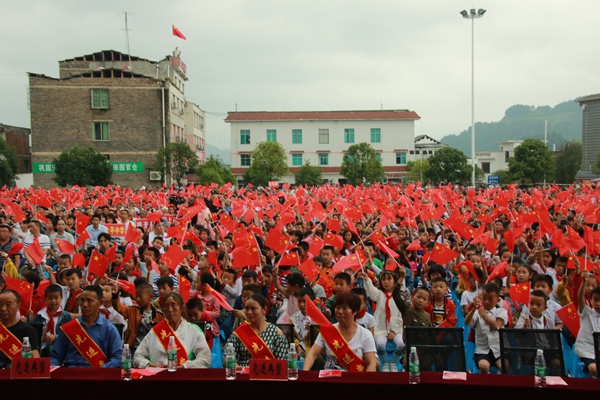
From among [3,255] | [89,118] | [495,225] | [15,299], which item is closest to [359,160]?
[89,118]

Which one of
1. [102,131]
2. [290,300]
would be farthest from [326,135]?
[290,300]

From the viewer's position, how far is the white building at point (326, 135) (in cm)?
5984

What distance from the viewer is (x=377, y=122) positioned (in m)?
60.0

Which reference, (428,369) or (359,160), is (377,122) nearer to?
(359,160)

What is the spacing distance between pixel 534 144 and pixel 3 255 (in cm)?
4006

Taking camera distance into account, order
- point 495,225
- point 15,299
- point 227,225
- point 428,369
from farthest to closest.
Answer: point 495,225 < point 227,225 < point 15,299 < point 428,369

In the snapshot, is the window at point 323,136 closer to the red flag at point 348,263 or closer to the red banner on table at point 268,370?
the red flag at point 348,263

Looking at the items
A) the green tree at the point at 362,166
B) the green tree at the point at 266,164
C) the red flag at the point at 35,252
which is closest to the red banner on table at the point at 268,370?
the red flag at the point at 35,252

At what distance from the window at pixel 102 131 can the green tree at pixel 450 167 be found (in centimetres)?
2450

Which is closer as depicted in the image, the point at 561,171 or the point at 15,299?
the point at 15,299

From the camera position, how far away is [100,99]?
44.7 m

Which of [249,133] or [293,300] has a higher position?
[249,133]

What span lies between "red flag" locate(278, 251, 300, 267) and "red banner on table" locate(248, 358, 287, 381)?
13.3 feet

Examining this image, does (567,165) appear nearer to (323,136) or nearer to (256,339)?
(323,136)
